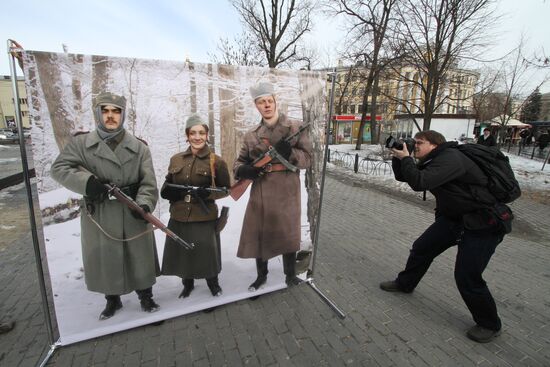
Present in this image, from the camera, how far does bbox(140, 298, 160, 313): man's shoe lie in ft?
8.68

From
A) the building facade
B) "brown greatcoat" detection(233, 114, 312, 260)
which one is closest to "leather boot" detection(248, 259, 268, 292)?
"brown greatcoat" detection(233, 114, 312, 260)

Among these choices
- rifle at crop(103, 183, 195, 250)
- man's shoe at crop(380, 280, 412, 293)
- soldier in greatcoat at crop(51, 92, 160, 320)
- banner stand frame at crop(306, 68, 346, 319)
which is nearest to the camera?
soldier in greatcoat at crop(51, 92, 160, 320)

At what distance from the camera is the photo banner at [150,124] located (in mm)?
1954

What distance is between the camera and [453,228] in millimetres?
2979

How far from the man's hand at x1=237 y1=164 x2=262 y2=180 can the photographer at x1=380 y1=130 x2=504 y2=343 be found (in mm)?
1356

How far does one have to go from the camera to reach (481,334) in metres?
2.74

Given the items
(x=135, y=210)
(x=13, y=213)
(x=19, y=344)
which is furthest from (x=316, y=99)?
(x=13, y=213)

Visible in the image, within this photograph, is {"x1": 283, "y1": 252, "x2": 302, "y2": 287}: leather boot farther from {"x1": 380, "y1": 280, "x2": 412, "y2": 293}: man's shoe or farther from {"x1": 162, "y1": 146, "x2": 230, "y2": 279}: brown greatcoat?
{"x1": 380, "y1": 280, "x2": 412, "y2": 293}: man's shoe

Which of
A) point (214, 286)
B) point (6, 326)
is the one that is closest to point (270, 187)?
point (214, 286)

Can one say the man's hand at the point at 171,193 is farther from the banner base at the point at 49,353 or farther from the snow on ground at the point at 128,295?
the banner base at the point at 49,353

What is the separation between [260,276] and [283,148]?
152 centimetres

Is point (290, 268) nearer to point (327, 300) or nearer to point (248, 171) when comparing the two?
point (327, 300)

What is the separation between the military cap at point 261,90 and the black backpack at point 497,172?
1.95 metres

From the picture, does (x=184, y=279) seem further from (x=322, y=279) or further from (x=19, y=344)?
(x=322, y=279)
